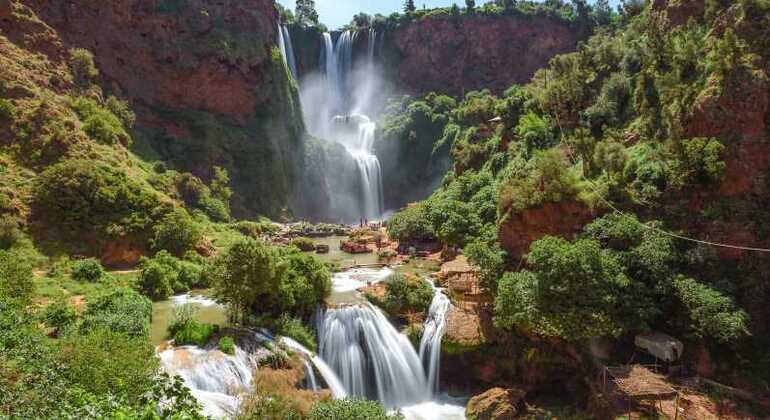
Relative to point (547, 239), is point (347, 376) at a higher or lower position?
lower

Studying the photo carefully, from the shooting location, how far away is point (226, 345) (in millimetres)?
16891

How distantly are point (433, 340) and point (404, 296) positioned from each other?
8.10 ft

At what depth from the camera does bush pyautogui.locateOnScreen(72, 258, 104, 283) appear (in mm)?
22891

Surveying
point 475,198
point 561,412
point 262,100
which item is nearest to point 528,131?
point 475,198

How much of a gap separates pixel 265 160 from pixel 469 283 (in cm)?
3421

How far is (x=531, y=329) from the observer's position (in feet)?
64.5

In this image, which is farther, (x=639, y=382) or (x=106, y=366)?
(x=639, y=382)

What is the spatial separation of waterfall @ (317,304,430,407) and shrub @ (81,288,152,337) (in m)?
7.06

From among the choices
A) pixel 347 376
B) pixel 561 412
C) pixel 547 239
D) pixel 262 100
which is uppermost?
pixel 262 100

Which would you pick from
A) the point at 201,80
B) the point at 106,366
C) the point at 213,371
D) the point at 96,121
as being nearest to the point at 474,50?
the point at 201,80

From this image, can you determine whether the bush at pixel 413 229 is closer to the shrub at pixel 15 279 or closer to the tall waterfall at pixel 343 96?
the shrub at pixel 15 279

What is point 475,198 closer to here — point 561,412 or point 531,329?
point 531,329

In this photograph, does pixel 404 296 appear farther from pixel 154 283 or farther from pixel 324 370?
pixel 154 283

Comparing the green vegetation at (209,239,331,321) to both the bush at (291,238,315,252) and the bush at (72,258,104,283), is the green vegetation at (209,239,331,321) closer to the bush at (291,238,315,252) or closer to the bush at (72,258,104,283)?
the bush at (72,258,104,283)
